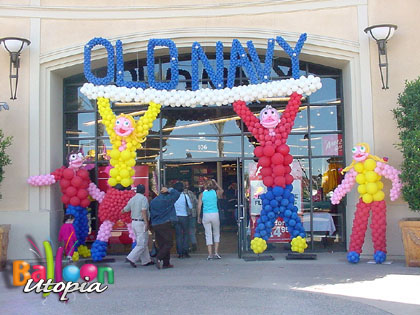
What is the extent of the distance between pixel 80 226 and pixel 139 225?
70.7 inches

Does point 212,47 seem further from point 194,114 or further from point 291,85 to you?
point 291,85

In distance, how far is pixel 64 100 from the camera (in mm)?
12070

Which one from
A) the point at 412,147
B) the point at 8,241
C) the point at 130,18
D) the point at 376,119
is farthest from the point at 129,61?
the point at 412,147

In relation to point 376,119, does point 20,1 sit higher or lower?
higher

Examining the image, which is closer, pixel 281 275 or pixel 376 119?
pixel 281 275

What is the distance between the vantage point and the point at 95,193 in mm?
11141

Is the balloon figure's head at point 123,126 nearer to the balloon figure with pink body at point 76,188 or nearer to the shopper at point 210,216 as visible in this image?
the balloon figure with pink body at point 76,188

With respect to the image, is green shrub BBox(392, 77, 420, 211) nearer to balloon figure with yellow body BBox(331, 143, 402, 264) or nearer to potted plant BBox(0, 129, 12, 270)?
balloon figure with yellow body BBox(331, 143, 402, 264)

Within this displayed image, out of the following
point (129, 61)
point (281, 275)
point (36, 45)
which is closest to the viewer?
point (281, 275)

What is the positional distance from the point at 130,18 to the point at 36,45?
6.97 feet

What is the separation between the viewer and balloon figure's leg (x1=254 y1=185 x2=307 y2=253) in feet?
33.4

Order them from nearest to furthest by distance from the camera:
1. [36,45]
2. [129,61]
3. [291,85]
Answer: [291,85] < [36,45] < [129,61]

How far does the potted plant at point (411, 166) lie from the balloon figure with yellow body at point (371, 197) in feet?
1.03

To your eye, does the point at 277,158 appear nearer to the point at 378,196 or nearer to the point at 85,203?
the point at 378,196
